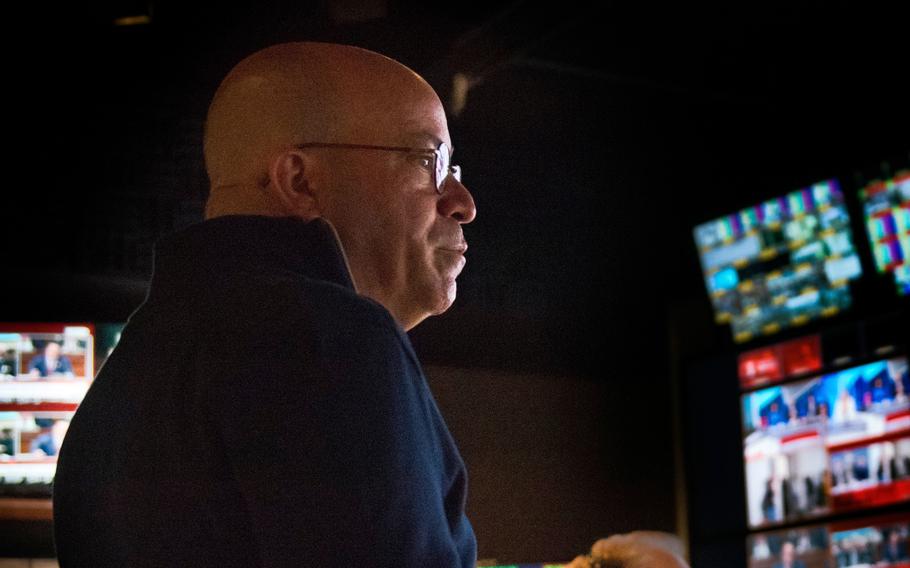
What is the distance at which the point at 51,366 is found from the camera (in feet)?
12.4

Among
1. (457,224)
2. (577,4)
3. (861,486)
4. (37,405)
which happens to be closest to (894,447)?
(861,486)

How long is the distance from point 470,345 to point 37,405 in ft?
5.54

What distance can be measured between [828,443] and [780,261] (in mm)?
610

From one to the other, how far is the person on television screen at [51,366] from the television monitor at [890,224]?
2450mm

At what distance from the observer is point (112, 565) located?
92cm

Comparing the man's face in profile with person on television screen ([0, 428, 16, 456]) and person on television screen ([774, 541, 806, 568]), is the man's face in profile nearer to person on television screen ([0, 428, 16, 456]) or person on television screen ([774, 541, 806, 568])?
person on television screen ([0, 428, 16, 456])

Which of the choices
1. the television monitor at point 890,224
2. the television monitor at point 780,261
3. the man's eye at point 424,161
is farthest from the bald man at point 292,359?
the television monitor at point 780,261

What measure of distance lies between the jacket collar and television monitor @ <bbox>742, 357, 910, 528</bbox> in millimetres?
3178

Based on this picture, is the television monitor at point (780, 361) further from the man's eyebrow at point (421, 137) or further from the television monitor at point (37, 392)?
the man's eyebrow at point (421, 137)

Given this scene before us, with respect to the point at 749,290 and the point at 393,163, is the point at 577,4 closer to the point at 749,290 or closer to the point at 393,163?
the point at 749,290

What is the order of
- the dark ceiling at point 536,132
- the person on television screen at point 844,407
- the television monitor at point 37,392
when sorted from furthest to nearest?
the dark ceiling at point 536,132 → the person on television screen at point 844,407 → the television monitor at point 37,392

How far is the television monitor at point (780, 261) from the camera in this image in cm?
400

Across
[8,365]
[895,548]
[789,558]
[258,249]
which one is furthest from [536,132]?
[258,249]

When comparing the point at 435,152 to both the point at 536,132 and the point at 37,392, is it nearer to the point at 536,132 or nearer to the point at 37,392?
the point at 37,392
